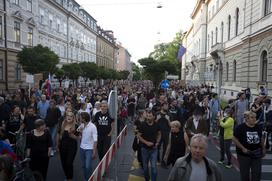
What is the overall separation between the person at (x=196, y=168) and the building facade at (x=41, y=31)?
27.1 meters

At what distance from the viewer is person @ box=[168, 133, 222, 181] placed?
3.53 m

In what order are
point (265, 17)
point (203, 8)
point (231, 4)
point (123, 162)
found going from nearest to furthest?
point (123, 162)
point (265, 17)
point (231, 4)
point (203, 8)

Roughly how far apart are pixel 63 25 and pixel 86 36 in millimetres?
15972

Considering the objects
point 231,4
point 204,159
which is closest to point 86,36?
point 231,4

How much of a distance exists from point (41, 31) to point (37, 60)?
14.3 metres

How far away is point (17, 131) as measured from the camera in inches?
336

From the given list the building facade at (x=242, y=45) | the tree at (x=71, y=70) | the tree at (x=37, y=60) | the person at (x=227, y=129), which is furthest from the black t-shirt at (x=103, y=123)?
the tree at (x=71, y=70)

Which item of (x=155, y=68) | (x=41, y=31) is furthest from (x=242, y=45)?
(x=41, y=31)

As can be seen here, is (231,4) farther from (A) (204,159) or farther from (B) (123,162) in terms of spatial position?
(A) (204,159)

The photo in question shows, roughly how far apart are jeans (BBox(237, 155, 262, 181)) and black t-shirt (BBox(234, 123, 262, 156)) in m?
0.16

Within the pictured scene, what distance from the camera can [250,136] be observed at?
5.92m

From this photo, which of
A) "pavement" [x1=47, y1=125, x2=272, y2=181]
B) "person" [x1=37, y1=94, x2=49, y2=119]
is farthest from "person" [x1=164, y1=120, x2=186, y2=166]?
"person" [x1=37, y1=94, x2=49, y2=119]

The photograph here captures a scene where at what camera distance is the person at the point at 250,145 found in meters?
5.90

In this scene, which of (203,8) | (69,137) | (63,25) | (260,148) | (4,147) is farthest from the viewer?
(203,8)
